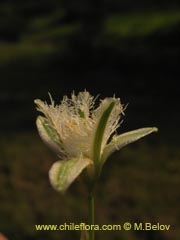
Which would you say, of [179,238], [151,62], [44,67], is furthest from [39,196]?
[44,67]

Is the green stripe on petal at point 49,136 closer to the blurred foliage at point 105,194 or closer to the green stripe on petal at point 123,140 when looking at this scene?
the green stripe on petal at point 123,140

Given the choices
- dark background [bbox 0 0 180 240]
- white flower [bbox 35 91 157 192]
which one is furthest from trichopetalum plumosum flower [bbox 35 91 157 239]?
dark background [bbox 0 0 180 240]

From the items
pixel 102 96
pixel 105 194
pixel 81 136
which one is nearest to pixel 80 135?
pixel 81 136

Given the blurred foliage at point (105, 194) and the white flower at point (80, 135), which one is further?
the blurred foliage at point (105, 194)

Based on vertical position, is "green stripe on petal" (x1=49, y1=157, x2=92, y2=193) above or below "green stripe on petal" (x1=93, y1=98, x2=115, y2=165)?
below

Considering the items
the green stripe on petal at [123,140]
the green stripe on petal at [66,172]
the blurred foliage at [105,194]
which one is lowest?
the green stripe on petal at [66,172]

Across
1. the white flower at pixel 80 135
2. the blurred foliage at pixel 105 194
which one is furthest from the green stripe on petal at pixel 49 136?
the blurred foliage at pixel 105 194

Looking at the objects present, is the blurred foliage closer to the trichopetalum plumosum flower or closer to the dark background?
the dark background
